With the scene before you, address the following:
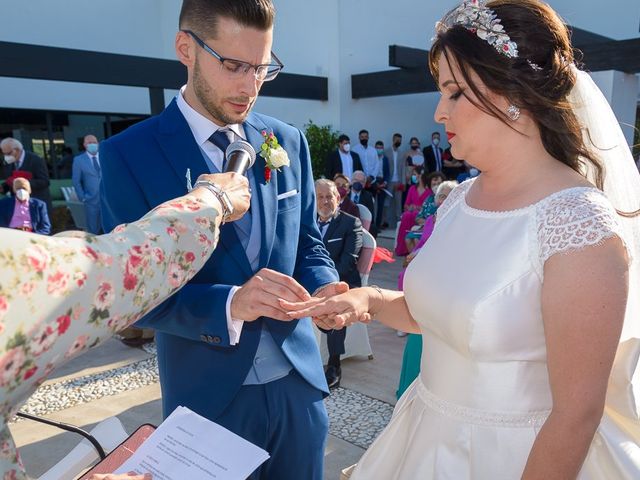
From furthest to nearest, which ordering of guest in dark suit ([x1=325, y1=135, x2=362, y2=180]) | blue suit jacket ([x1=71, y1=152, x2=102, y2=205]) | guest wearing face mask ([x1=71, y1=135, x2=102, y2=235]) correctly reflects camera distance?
guest in dark suit ([x1=325, y1=135, x2=362, y2=180]), blue suit jacket ([x1=71, y1=152, x2=102, y2=205]), guest wearing face mask ([x1=71, y1=135, x2=102, y2=235])

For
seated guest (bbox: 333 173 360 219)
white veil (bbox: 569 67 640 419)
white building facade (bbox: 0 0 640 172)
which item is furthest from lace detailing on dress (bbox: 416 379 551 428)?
white building facade (bbox: 0 0 640 172)

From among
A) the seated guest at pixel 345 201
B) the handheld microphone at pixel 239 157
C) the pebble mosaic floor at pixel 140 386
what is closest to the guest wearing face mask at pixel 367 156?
the seated guest at pixel 345 201

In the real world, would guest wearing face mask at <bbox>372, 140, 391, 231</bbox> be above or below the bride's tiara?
below

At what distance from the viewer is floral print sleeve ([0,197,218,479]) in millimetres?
857

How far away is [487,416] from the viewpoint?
160 centimetres

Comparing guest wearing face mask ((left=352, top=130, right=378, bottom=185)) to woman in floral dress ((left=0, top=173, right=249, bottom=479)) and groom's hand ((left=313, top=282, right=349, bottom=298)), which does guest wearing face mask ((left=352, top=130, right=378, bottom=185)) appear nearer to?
groom's hand ((left=313, top=282, right=349, bottom=298))

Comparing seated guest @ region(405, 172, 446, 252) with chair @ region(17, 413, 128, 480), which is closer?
chair @ region(17, 413, 128, 480)

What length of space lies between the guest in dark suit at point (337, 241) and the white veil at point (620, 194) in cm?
318

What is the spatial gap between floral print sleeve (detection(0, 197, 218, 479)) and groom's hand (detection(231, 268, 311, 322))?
1.63 feet

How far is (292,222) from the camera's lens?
1.97 m

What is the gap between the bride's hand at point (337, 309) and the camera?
1737mm

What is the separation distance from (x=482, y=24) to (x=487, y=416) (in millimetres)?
1123

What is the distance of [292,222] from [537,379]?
3.08ft

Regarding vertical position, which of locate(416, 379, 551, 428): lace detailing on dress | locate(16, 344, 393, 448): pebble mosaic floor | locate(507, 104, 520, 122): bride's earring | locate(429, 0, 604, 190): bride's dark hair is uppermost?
locate(429, 0, 604, 190): bride's dark hair
